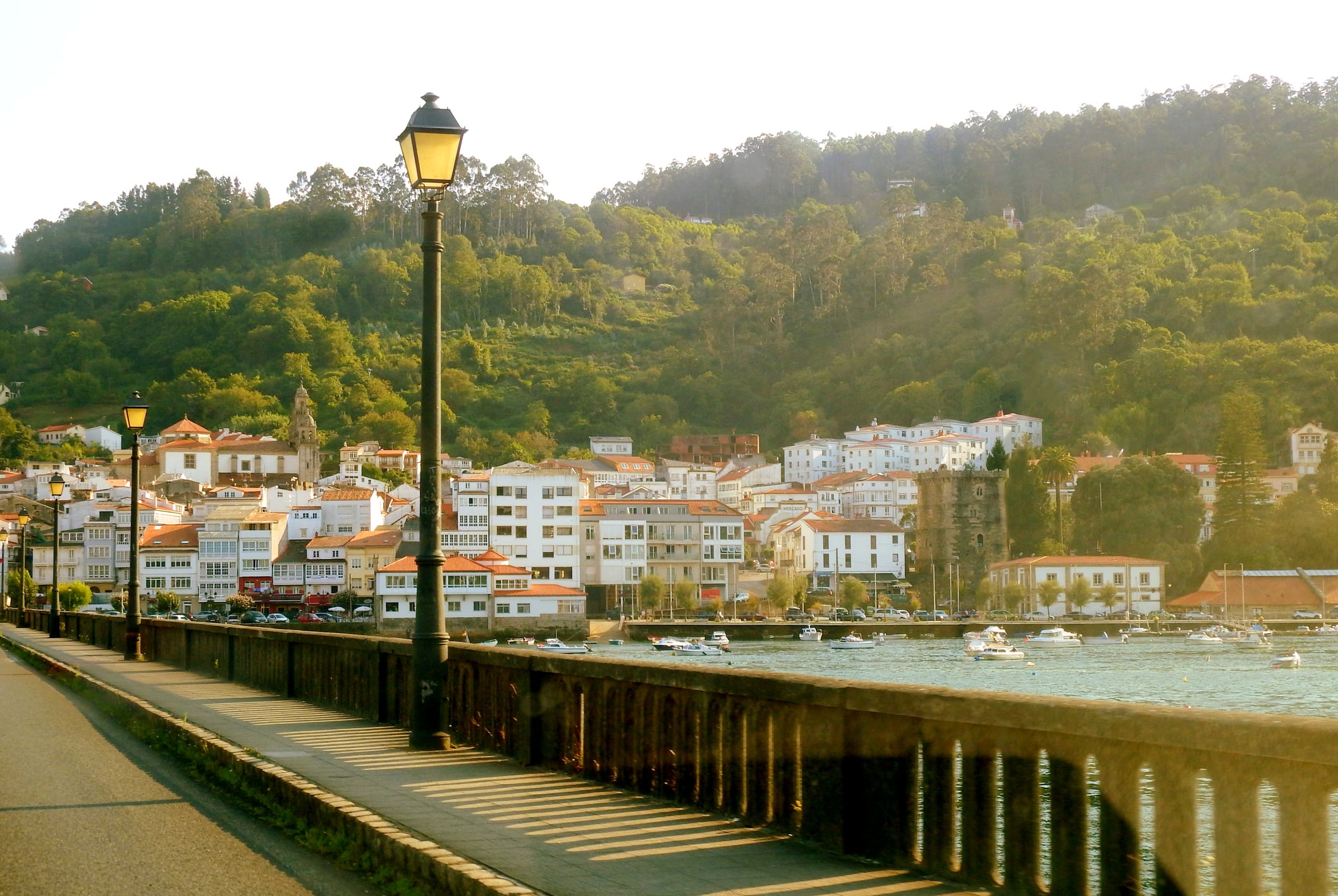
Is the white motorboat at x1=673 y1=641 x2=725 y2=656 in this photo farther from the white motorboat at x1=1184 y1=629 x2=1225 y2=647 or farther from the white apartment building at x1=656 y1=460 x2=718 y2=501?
the white apartment building at x1=656 y1=460 x2=718 y2=501

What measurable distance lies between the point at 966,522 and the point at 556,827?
125127 mm

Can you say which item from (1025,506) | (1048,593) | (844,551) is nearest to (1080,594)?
(1048,593)

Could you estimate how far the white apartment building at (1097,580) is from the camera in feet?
384

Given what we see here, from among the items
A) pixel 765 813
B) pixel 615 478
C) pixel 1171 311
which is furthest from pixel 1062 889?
pixel 1171 311

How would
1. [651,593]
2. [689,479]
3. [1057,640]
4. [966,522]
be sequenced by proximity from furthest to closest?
[689,479]
[966,522]
[651,593]
[1057,640]

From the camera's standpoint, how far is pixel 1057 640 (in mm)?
95500

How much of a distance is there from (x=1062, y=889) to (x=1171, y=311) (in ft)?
558

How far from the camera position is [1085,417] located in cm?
16000

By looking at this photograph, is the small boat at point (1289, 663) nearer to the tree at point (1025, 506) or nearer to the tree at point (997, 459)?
the tree at point (1025, 506)

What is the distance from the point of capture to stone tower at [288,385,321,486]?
526 ft

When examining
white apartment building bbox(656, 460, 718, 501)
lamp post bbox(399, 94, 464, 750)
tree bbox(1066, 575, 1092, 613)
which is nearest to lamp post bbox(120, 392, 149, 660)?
lamp post bbox(399, 94, 464, 750)

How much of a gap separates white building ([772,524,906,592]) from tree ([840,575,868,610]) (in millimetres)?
3453

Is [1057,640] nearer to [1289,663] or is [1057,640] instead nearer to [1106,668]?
[1106,668]

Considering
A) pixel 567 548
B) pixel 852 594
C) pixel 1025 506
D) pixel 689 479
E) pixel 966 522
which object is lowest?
pixel 852 594
